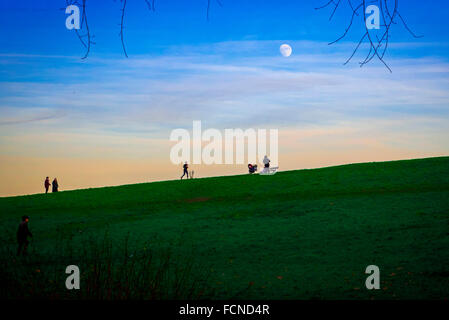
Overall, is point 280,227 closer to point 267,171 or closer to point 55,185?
point 267,171

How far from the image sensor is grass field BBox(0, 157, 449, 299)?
55.3 ft

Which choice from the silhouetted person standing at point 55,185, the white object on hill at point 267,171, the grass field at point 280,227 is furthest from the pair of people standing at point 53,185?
the white object on hill at point 267,171

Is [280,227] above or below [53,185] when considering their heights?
below

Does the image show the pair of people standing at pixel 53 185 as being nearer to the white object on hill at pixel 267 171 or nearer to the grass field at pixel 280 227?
the grass field at pixel 280 227

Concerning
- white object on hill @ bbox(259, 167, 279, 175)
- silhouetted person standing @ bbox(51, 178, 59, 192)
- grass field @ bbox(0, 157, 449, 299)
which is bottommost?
grass field @ bbox(0, 157, 449, 299)

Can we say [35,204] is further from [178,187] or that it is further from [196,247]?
[196,247]

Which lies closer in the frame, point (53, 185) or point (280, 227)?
point (280, 227)

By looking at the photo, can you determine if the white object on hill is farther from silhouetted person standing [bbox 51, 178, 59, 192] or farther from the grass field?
silhouetted person standing [bbox 51, 178, 59, 192]

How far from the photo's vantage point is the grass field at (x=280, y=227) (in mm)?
16844

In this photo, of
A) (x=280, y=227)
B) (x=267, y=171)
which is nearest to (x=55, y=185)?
(x=267, y=171)

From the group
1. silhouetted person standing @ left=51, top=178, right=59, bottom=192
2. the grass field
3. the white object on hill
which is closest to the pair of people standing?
silhouetted person standing @ left=51, top=178, right=59, bottom=192

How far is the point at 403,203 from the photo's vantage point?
33.0 meters

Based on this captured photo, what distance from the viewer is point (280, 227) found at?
1132 inches
